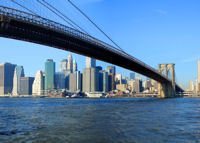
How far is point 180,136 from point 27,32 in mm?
28828

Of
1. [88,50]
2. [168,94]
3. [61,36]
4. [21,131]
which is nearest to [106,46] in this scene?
[88,50]

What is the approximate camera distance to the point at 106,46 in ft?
161

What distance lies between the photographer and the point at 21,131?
47.5ft

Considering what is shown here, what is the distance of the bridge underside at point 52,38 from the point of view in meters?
32.4

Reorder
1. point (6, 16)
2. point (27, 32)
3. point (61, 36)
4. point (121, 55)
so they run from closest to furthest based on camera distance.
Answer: point (6, 16) < point (27, 32) < point (61, 36) < point (121, 55)

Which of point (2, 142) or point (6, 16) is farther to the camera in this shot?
point (6, 16)

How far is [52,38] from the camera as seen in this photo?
39.7 metres

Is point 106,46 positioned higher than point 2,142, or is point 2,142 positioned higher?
point 106,46

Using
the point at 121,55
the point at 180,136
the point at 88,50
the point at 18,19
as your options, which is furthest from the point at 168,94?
the point at 180,136

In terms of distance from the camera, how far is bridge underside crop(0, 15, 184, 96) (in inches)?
1277

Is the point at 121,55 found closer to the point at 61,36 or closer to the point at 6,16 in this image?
the point at 61,36

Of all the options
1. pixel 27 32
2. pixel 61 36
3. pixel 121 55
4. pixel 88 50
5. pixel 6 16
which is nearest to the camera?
pixel 6 16

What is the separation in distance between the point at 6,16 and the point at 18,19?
186 cm

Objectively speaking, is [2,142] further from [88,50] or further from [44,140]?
[88,50]
